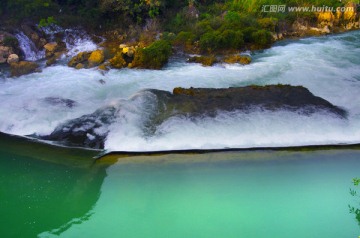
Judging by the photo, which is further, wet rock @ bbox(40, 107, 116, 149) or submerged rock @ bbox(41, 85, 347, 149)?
submerged rock @ bbox(41, 85, 347, 149)

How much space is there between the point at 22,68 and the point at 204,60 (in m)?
5.75

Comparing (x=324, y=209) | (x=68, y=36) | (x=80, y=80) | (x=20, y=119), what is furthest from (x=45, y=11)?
(x=324, y=209)

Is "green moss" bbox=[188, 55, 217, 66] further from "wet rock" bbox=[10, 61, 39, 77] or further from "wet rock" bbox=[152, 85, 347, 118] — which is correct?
"wet rock" bbox=[10, 61, 39, 77]

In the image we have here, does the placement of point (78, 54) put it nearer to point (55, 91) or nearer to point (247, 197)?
point (55, 91)

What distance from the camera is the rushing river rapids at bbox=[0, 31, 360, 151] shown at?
7.69 metres

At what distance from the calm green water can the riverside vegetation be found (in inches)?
192

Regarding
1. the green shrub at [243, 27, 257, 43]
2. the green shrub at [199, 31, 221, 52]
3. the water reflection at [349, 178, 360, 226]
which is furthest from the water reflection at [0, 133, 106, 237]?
the green shrub at [243, 27, 257, 43]

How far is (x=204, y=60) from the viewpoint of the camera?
11.5 m

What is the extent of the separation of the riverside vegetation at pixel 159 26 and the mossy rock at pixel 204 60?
0.03 m

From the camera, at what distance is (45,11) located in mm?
13914

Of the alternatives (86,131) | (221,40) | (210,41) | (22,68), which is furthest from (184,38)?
(86,131)

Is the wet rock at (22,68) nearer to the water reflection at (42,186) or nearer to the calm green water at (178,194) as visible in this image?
the water reflection at (42,186)

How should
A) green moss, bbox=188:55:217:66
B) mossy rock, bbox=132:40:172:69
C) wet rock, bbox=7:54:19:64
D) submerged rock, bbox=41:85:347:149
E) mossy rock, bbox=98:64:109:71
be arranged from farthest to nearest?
1. wet rock, bbox=7:54:19:64
2. green moss, bbox=188:55:217:66
3. mossy rock, bbox=132:40:172:69
4. mossy rock, bbox=98:64:109:71
5. submerged rock, bbox=41:85:347:149

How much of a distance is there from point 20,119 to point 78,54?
12.9 feet
